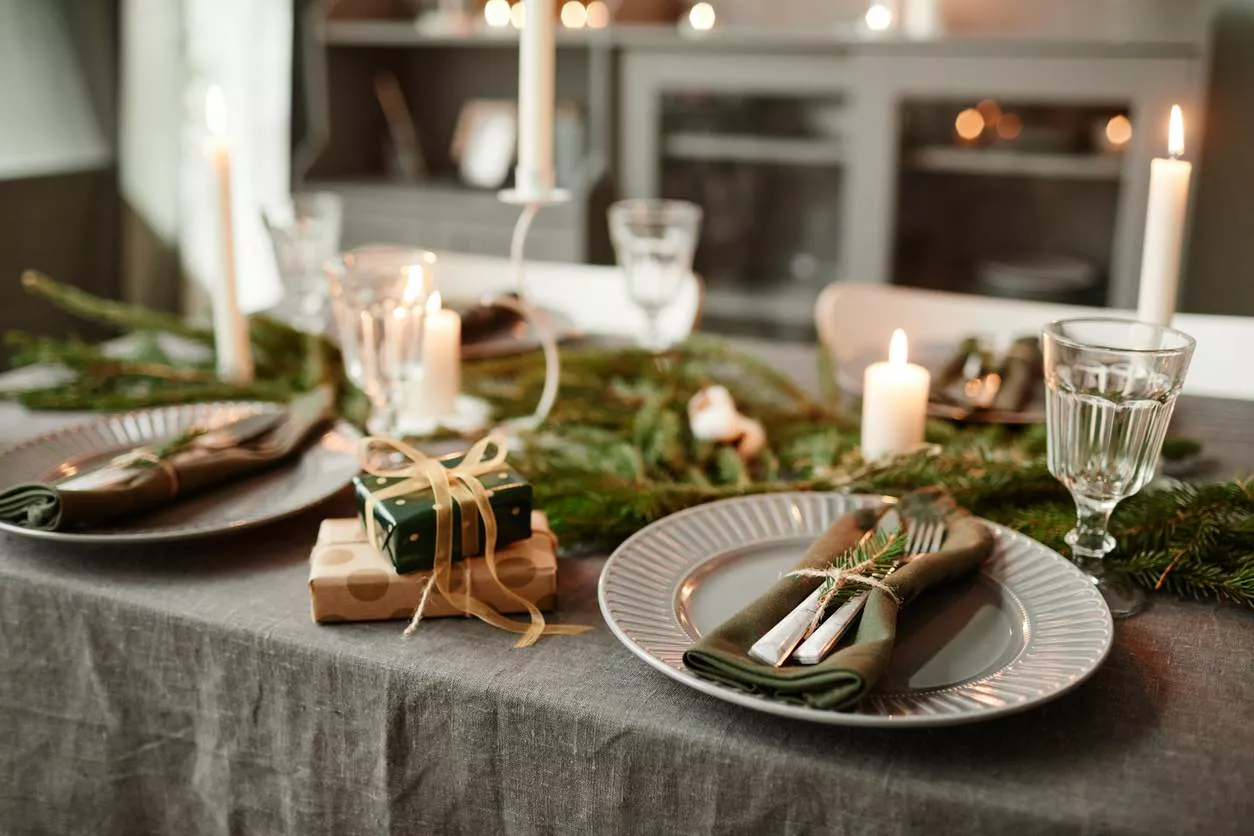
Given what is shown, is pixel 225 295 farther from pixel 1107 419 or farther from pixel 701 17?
pixel 701 17

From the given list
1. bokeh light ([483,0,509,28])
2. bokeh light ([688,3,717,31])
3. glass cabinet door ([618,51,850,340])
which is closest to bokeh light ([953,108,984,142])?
glass cabinet door ([618,51,850,340])

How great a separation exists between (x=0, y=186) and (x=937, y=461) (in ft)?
8.39

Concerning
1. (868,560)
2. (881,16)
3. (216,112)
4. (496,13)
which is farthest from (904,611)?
(496,13)

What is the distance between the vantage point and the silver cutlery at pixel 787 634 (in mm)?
655

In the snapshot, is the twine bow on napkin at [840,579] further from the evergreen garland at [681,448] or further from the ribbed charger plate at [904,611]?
the evergreen garland at [681,448]

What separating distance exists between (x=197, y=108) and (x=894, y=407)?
105 inches

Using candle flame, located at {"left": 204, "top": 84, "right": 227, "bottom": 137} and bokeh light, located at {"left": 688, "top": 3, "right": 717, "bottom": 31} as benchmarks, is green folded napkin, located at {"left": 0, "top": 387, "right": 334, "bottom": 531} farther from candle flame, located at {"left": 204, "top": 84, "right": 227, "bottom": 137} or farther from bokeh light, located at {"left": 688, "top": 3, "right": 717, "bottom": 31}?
bokeh light, located at {"left": 688, "top": 3, "right": 717, "bottom": 31}

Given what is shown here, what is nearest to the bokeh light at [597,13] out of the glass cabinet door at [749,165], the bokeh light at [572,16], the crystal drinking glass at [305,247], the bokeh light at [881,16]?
the bokeh light at [572,16]

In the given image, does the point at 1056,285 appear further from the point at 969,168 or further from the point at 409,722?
the point at 409,722

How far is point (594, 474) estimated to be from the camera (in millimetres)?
936

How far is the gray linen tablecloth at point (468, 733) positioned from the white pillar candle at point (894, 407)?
0.25 metres

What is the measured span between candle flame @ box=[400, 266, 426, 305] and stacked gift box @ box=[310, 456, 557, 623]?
0.86 ft

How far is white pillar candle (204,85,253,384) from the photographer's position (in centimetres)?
122

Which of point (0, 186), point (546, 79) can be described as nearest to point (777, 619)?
point (546, 79)
